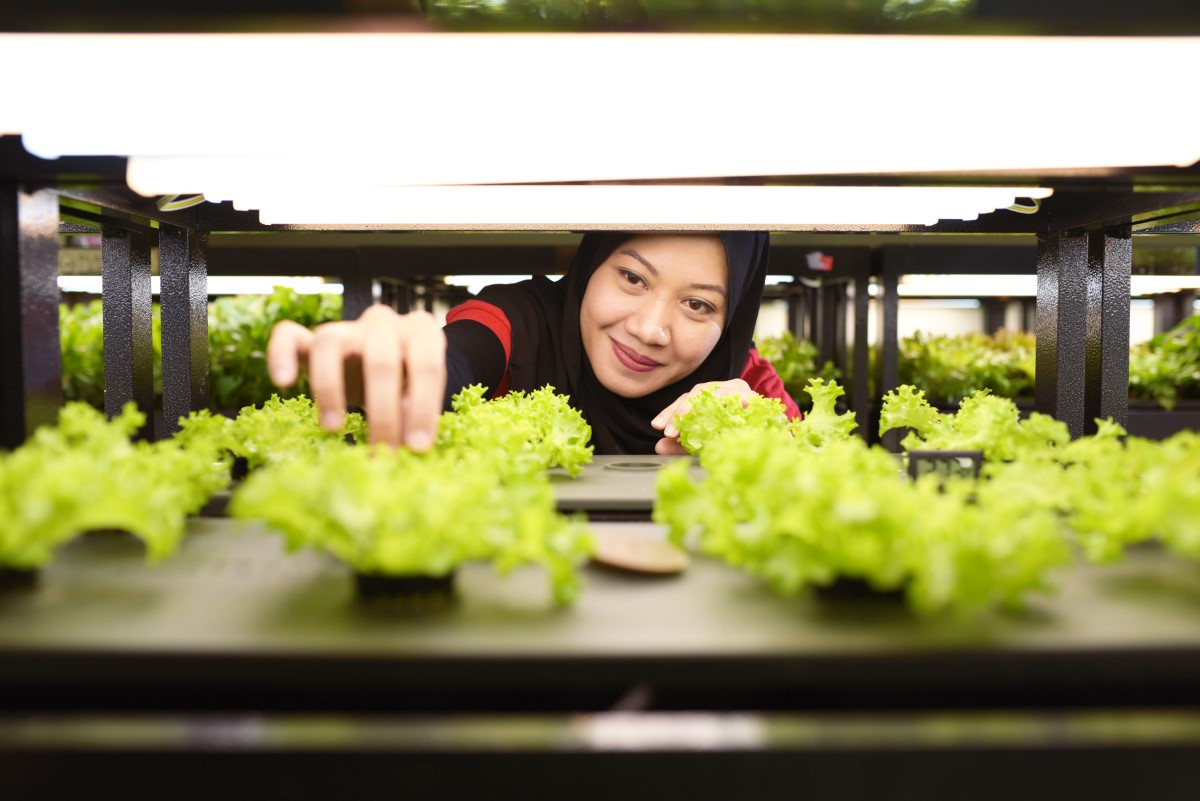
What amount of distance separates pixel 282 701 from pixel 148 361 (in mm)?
1226

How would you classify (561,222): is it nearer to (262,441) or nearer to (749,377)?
(262,441)

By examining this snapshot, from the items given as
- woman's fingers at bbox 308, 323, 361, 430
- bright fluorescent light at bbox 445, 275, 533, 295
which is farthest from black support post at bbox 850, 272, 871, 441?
woman's fingers at bbox 308, 323, 361, 430

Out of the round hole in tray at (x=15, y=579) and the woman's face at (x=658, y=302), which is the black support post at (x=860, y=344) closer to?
the woman's face at (x=658, y=302)

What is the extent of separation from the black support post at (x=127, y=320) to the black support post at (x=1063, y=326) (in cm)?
206

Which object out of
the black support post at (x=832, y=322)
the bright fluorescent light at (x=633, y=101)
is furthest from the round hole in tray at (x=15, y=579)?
the black support post at (x=832, y=322)

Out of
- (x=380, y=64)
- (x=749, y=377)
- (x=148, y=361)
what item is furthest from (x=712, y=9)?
(x=749, y=377)

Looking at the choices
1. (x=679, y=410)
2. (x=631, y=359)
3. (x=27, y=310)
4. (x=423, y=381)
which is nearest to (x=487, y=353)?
(x=631, y=359)

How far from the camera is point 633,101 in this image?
1234 millimetres

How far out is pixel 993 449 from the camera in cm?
154

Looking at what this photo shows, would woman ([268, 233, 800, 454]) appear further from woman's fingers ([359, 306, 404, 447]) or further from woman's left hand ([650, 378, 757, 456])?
woman's fingers ([359, 306, 404, 447])

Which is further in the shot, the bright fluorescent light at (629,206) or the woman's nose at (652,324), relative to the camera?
the woman's nose at (652,324)

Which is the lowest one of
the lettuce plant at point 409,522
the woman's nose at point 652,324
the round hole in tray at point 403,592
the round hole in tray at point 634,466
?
the round hole in tray at point 403,592

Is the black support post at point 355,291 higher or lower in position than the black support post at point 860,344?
higher

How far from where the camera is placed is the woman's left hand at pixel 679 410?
217 centimetres
